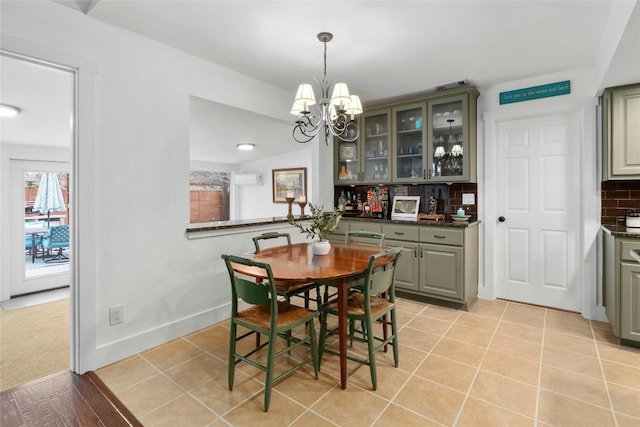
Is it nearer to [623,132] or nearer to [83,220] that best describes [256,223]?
[83,220]

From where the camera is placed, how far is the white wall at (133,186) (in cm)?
221

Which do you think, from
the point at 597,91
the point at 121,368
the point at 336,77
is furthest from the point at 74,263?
the point at 597,91

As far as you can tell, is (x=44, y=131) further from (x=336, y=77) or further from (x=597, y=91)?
(x=597, y=91)

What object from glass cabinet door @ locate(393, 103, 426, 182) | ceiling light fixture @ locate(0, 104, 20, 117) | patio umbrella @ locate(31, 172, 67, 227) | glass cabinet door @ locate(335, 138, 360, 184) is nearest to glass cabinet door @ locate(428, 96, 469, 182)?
glass cabinet door @ locate(393, 103, 426, 182)

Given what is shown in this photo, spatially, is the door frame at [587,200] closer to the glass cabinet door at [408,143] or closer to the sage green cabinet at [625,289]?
the sage green cabinet at [625,289]

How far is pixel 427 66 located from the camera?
3076 millimetres

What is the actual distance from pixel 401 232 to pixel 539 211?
57.0 inches

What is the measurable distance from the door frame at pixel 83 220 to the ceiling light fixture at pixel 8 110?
1.45 m

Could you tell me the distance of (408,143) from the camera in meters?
4.01

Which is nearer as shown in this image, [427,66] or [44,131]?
[427,66]

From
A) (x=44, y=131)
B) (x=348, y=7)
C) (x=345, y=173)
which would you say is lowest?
(x=345, y=173)

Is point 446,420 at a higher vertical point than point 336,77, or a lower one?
lower

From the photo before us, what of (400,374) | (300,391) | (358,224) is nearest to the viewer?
(300,391)

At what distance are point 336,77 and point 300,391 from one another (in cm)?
283
